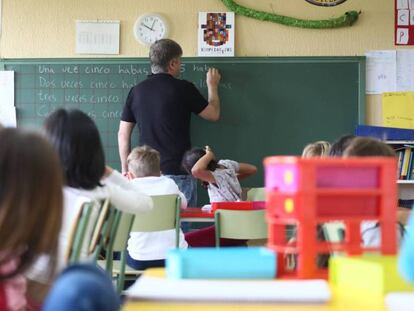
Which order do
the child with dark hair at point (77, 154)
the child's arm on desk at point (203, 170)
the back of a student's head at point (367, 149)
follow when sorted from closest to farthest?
the back of a student's head at point (367, 149) < the child with dark hair at point (77, 154) < the child's arm on desk at point (203, 170)

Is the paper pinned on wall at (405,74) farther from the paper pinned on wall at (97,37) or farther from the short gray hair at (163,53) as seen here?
the paper pinned on wall at (97,37)

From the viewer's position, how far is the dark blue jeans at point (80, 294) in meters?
0.81

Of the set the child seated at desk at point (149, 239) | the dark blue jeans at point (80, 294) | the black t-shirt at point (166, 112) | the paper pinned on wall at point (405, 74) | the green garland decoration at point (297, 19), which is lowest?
the child seated at desk at point (149, 239)

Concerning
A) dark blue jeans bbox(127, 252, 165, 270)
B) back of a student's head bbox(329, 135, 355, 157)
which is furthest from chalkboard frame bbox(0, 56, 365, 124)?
back of a student's head bbox(329, 135, 355, 157)

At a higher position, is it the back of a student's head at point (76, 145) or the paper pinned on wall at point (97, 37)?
the paper pinned on wall at point (97, 37)

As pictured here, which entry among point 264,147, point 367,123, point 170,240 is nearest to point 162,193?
point 170,240

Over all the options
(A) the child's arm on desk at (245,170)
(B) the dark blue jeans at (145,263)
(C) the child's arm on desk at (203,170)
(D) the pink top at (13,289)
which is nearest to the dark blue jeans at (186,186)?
(C) the child's arm on desk at (203,170)

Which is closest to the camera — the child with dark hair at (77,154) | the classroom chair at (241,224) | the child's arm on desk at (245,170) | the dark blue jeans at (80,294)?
the dark blue jeans at (80,294)

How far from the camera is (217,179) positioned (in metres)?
4.38

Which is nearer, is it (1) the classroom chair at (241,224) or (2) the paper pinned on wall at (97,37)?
(1) the classroom chair at (241,224)

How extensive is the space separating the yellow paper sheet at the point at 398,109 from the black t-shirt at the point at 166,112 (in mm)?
1415

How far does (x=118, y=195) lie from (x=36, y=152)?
1.27 meters

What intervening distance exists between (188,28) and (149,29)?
300mm

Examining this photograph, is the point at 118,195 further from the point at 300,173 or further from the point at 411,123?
the point at 411,123
